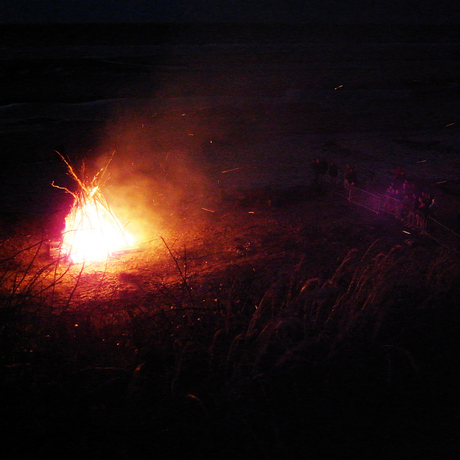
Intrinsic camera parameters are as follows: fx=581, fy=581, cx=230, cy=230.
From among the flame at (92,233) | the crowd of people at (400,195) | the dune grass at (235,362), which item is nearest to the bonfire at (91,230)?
the flame at (92,233)

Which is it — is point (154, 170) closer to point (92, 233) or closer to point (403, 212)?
point (92, 233)

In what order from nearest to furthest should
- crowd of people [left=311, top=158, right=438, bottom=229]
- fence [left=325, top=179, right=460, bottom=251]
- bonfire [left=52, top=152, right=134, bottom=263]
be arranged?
bonfire [left=52, top=152, right=134, bottom=263] < fence [left=325, top=179, right=460, bottom=251] < crowd of people [left=311, top=158, right=438, bottom=229]

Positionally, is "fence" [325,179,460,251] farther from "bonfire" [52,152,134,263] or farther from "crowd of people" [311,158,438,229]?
"bonfire" [52,152,134,263]

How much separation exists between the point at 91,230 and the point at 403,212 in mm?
2996

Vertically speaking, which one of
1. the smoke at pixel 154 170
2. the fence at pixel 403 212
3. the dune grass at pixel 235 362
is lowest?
the dune grass at pixel 235 362

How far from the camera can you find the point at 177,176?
7172mm

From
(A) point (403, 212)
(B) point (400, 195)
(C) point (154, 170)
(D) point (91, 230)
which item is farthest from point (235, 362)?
(C) point (154, 170)

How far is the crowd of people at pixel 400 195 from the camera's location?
17.5 ft

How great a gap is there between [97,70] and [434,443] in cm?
1212

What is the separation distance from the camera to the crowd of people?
17.5ft

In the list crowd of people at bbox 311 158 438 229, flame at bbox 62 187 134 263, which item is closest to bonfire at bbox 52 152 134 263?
flame at bbox 62 187 134 263

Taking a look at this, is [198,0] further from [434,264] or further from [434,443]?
[434,443]

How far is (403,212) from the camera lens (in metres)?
5.70

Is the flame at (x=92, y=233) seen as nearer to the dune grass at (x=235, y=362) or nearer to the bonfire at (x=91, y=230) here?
the bonfire at (x=91, y=230)
